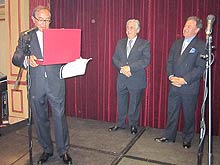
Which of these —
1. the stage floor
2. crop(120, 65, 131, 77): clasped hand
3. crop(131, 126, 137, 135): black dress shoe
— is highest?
crop(120, 65, 131, 77): clasped hand

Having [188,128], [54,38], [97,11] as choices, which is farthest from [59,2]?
[188,128]

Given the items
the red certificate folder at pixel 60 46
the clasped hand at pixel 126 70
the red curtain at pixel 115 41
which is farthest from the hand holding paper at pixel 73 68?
the red curtain at pixel 115 41

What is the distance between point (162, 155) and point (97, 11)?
89.6 inches

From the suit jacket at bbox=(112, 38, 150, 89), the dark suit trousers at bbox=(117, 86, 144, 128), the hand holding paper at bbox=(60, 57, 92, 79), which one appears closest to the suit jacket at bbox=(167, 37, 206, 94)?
the suit jacket at bbox=(112, 38, 150, 89)

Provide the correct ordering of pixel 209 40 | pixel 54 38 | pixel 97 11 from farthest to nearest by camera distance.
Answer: pixel 97 11 < pixel 54 38 < pixel 209 40

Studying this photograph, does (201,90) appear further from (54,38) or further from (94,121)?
(54,38)

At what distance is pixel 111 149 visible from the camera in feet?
10.4

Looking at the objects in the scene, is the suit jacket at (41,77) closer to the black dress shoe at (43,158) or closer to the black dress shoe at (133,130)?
the black dress shoe at (43,158)

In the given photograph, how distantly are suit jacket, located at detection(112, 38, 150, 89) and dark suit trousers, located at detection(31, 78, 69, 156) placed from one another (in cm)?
118

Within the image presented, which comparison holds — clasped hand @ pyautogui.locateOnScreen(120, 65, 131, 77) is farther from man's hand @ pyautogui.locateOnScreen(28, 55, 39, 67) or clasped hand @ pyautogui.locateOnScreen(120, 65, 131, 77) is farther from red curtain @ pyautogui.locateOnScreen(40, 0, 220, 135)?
man's hand @ pyautogui.locateOnScreen(28, 55, 39, 67)

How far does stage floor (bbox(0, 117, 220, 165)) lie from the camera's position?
2865 millimetres

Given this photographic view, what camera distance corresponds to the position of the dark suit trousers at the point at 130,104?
3.61 metres

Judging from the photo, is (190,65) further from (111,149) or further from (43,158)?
(43,158)

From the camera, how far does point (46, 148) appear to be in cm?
279
